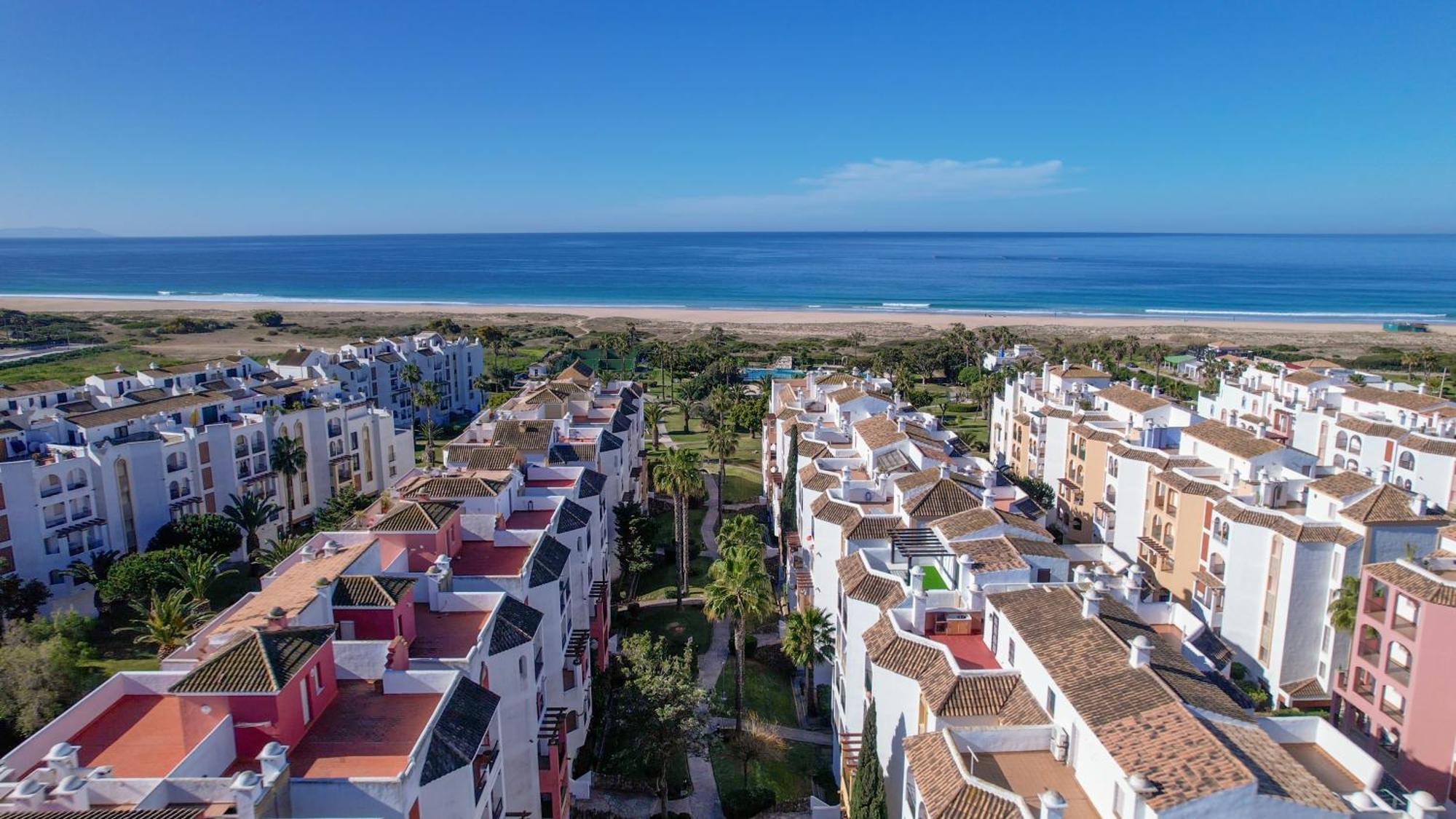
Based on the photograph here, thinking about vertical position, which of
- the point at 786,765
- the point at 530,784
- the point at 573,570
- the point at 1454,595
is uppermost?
the point at 1454,595

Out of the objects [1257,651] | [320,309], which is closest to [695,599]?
[1257,651]

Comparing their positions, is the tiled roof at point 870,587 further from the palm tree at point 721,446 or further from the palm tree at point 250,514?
the palm tree at point 250,514

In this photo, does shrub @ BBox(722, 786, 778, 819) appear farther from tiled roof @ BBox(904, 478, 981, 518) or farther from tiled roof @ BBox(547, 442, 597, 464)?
tiled roof @ BBox(547, 442, 597, 464)

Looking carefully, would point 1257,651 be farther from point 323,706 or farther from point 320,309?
point 320,309

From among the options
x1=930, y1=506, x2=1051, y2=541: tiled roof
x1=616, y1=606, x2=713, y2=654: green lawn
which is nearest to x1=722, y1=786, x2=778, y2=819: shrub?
x1=616, y1=606, x2=713, y2=654: green lawn

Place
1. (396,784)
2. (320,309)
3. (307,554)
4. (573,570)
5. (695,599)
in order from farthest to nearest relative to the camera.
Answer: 1. (320,309)
2. (695,599)
3. (573,570)
4. (307,554)
5. (396,784)

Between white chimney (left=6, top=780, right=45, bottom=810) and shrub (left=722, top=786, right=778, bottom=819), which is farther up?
white chimney (left=6, top=780, right=45, bottom=810)
